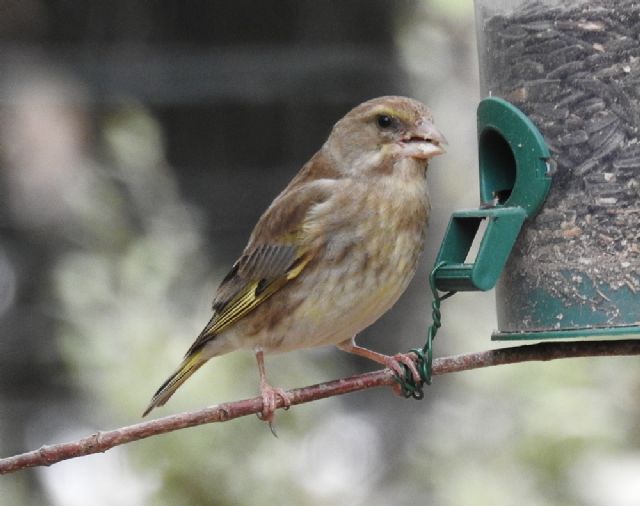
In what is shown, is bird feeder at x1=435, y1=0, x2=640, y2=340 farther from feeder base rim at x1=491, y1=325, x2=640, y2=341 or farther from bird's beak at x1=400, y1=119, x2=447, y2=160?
bird's beak at x1=400, y1=119, x2=447, y2=160

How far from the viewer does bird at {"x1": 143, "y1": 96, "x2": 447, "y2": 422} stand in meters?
4.73

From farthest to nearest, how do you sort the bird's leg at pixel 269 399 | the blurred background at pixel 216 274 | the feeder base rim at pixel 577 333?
the blurred background at pixel 216 274 → the bird's leg at pixel 269 399 → the feeder base rim at pixel 577 333

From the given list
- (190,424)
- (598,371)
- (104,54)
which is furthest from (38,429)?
(190,424)

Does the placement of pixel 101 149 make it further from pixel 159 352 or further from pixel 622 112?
pixel 622 112

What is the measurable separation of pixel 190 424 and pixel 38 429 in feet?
12.7

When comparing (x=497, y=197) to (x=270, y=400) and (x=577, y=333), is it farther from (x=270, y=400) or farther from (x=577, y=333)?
(x=270, y=400)

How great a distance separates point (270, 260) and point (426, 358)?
3.31ft

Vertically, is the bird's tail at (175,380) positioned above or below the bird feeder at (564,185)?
below

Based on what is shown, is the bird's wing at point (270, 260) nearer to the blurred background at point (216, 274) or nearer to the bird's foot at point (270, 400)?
the bird's foot at point (270, 400)

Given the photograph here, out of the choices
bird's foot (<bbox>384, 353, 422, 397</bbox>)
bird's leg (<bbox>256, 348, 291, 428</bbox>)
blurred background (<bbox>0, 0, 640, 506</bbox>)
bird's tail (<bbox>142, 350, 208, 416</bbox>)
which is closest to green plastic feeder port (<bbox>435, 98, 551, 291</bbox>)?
bird's foot (<bbox>384, 353, 422, 397</bbox>)

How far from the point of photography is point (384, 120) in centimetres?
477

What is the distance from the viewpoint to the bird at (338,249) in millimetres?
4734

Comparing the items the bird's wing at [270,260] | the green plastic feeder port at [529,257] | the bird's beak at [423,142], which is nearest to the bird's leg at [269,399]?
the bird's wing at [270,260]

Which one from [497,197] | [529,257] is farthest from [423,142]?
[529,257]
